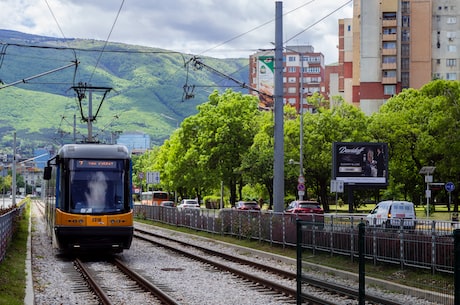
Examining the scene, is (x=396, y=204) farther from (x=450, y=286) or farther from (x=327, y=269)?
(x=450, y=286)

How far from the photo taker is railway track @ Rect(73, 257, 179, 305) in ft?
54.8

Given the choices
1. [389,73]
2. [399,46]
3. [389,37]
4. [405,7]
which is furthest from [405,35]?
[389,73]

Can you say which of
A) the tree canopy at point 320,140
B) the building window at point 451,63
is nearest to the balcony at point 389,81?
the building window at point 451,63

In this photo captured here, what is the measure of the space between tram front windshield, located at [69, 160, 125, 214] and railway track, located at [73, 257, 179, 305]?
193 centimetres

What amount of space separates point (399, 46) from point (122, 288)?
351ft

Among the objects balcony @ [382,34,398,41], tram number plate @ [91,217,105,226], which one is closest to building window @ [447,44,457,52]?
balcony @ [382,34,398,41]

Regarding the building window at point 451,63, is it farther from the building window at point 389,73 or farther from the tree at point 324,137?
the tree at point 324,137

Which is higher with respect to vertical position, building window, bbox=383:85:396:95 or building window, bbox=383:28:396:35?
building window, bbox=383:28:396:35

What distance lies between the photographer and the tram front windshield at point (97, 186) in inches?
1019

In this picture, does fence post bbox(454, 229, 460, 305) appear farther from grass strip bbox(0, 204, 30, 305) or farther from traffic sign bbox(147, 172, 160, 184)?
traffic sign bbox(147, 172, 160, 184)

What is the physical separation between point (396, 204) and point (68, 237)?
69.2 ft

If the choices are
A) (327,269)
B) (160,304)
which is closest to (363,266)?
(327,269)

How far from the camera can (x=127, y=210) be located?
85.6ft

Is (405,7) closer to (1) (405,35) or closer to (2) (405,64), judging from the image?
(1) (405,35)
